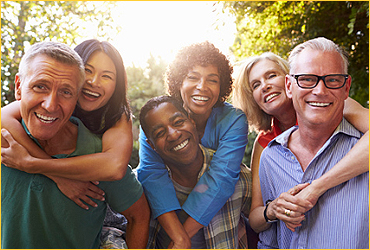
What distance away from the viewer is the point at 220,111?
312 centimetres

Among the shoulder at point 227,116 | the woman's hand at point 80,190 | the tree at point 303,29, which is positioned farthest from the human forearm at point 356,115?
the tree at point 303,29

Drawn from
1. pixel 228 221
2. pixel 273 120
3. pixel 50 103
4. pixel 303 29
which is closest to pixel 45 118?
pixel 50 103

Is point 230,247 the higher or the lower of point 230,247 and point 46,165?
the lower

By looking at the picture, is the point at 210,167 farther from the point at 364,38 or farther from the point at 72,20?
the point at 364,38

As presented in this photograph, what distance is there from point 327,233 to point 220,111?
51.3 inches

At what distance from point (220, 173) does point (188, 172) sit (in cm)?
31

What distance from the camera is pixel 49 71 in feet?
8.05

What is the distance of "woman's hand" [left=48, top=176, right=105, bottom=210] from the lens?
2.56 m

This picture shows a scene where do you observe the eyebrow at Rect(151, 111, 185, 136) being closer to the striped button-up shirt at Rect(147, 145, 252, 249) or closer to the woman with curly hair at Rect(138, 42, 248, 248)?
the woman with curly hair at Rect(138, 42, 248, 248)

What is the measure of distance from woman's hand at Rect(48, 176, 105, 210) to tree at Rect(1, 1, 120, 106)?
1878 mm

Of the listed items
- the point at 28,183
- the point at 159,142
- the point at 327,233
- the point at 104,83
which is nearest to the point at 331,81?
the point at 327,233

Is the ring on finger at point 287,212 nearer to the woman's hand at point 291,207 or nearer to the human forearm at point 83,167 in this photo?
the woman's hand at point 291,207

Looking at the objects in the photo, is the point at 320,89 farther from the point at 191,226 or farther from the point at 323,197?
the point at 191,226

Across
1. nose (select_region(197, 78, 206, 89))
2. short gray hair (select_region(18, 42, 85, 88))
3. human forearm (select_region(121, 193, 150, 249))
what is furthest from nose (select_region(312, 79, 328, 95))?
short gray hair (select_region(18, 42, 85, 88))
